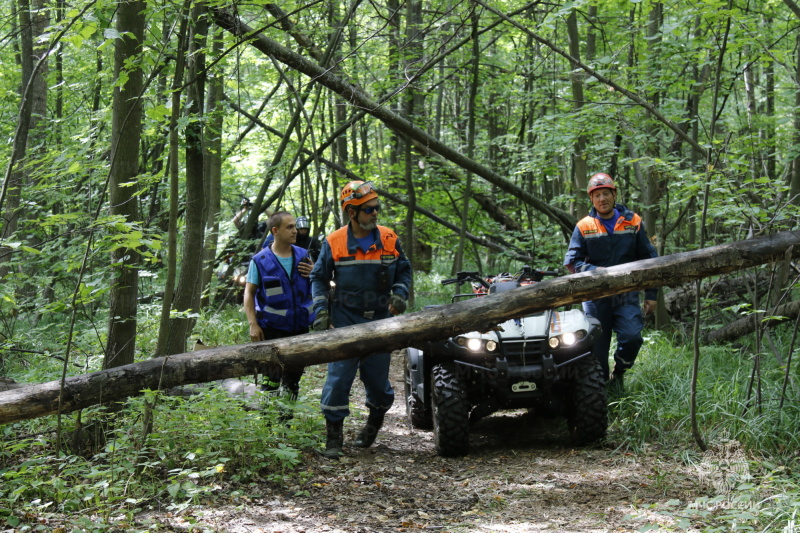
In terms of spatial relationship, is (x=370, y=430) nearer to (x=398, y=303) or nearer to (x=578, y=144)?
(x=398, y=303)

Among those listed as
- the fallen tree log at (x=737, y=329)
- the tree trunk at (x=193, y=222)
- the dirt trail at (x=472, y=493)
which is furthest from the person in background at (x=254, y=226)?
the fallen tree log at (x=737, y=329)

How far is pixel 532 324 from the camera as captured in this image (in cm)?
549

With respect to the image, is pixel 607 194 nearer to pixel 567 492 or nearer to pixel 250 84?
pixel 567 492

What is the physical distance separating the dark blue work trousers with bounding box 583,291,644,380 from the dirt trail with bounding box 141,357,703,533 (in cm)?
105

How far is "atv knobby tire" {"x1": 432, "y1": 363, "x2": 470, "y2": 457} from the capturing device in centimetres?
529

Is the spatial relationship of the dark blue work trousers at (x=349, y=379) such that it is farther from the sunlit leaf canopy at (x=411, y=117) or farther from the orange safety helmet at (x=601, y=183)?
the orange safety helmet at (x=601, y=183)

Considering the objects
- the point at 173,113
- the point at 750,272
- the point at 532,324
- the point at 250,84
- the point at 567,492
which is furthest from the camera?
the point at 250,84

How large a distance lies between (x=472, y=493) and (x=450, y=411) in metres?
0.88

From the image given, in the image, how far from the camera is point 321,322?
211 inches

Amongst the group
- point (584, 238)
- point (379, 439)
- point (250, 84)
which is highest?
point (250, 84)

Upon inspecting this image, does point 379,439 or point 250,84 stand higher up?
point 250,84

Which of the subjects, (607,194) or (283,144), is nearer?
(607,194)

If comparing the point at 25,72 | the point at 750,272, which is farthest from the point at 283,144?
the point at 750,272

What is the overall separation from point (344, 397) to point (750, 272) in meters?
6.87
